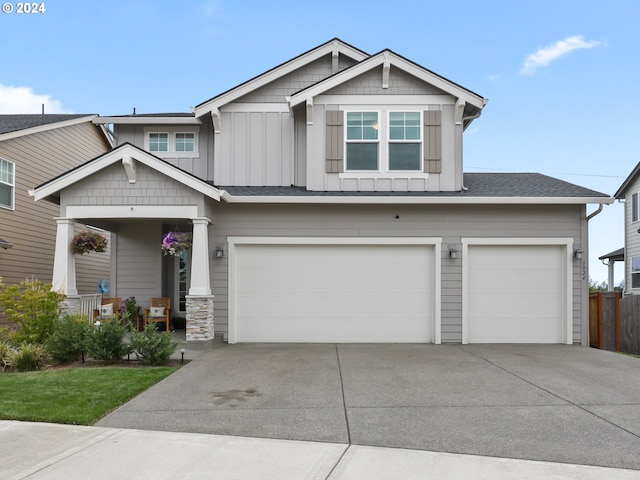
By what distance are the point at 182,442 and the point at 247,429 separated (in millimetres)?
648

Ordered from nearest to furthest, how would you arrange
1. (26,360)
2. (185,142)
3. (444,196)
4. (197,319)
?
(26,360) < (197,319) < (444,196) < (185,142)

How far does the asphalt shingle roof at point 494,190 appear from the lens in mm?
11094

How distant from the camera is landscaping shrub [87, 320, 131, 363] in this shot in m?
8.28

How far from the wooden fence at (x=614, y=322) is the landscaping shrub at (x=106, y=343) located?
33.2 ft

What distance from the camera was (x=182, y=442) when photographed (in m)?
4.59

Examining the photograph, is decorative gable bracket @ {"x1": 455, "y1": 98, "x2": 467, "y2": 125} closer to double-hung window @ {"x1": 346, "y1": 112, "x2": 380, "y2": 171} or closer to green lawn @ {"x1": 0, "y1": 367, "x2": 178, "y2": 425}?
double-hung window @ {"x1": 346, "y1": 112, "x2": 380, "y2": 171}

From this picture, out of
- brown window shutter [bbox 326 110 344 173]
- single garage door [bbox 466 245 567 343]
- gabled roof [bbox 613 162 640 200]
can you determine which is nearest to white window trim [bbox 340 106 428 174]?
brown window shutter [bbox 326 110 344 173]

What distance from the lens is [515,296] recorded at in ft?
37.0

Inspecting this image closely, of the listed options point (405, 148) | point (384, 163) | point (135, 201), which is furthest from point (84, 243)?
point (405, 148)

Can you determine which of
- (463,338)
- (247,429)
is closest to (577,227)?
(463,338)

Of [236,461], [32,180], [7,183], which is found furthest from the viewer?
[32,180]

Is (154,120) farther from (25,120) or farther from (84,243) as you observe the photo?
(25,120)

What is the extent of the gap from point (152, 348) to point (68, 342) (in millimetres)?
1435

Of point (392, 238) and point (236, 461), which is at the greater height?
point (392, 238)
